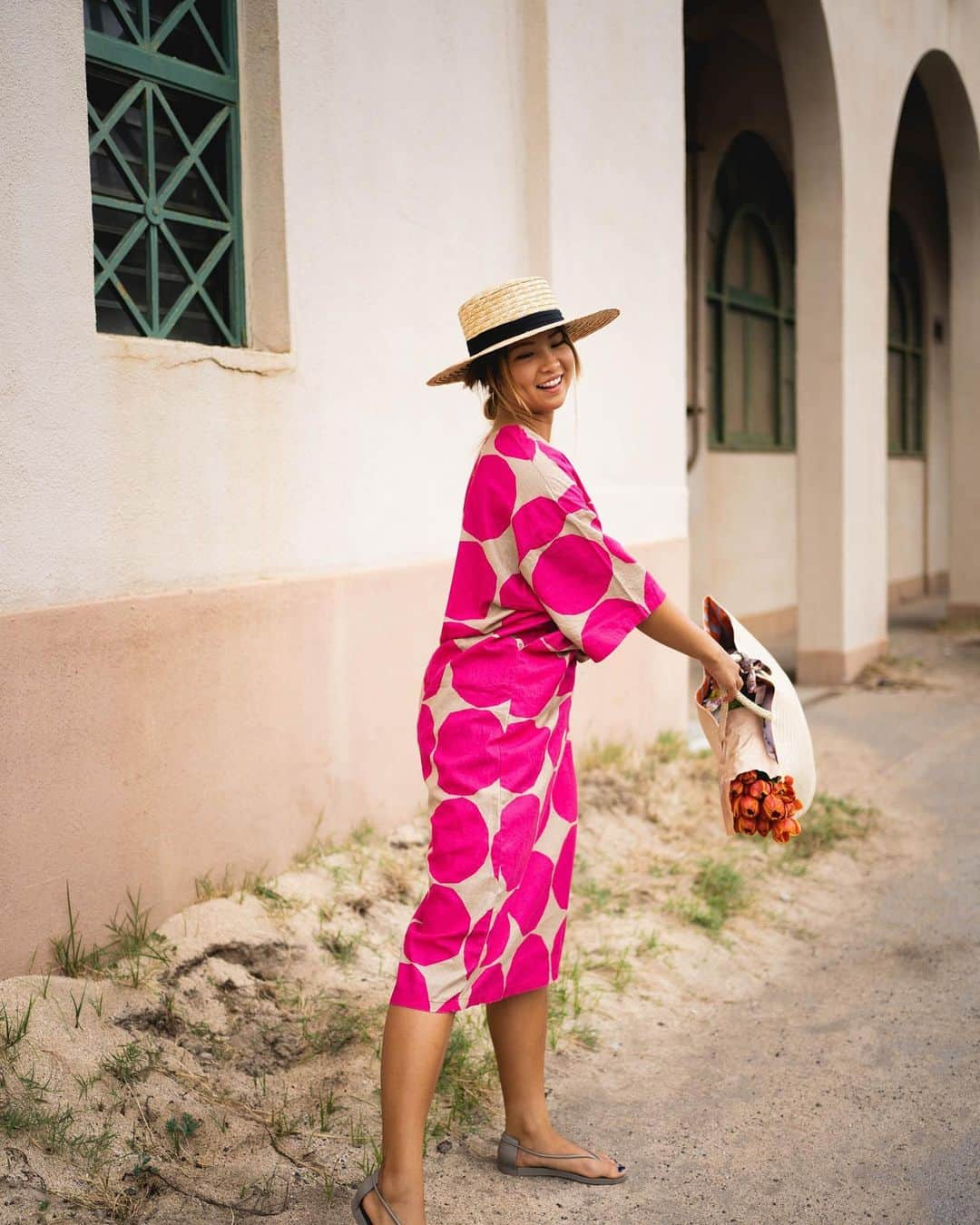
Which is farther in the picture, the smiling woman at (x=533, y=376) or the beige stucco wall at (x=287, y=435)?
the beige stucco wall at (x=287, y=435)

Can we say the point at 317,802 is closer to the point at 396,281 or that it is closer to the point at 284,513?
the point at 284,513

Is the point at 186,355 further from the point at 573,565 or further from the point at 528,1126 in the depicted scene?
the point at 528,1126

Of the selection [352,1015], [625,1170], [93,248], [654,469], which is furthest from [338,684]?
[654,469]

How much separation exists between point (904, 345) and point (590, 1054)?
1209 centimetres

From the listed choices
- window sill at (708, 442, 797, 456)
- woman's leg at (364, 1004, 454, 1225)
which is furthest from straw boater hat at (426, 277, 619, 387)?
window sill at (708, 442, 797, 456)

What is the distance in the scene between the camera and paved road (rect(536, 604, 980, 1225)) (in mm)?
2644

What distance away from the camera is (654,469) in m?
5.89

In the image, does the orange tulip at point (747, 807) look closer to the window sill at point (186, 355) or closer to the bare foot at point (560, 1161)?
the bare foot at point (560, 1161)

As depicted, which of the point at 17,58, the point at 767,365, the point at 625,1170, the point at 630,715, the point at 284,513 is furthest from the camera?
the point at 767,365

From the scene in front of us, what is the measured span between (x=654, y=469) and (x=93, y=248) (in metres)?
3.12

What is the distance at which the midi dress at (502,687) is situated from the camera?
2359mm

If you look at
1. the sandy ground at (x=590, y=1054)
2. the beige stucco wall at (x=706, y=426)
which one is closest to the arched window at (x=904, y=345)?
the beige stucco wall at (x=706, y=426)

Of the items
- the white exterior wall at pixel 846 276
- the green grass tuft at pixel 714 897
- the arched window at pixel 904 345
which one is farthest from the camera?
the arched window at pixel 904 345

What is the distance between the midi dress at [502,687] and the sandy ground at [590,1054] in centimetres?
63
